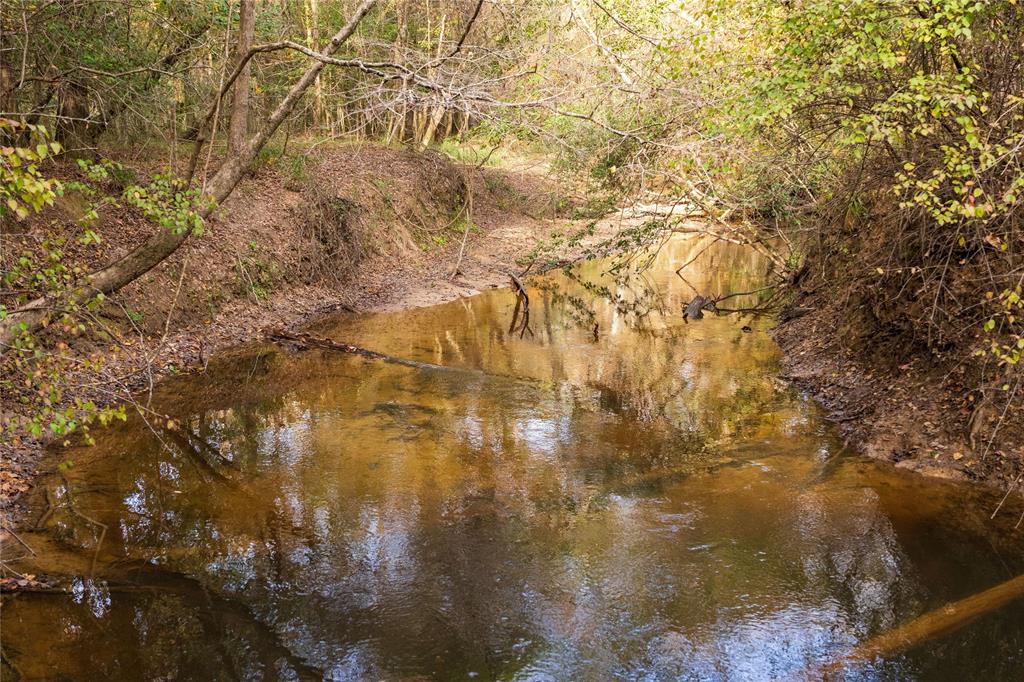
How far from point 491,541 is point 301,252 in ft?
35.9

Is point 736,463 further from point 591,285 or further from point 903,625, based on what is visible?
point 591,285

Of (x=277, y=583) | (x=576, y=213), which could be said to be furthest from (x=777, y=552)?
(x=576, y=213)

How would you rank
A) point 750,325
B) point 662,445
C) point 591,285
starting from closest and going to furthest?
point 662,445 → point 750,325 → point 591,285

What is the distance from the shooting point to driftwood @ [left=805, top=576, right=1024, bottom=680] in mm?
5684

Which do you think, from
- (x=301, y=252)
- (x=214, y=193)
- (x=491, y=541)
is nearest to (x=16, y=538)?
(x=491, y=541)

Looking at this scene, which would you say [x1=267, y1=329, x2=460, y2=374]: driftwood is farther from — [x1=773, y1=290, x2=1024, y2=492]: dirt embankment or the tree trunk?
[x1=773, y1=290, x2=1024, y2=492]: dirt embankment

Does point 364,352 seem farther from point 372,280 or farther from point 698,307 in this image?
point 698,307

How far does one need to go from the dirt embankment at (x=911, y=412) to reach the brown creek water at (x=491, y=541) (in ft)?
1.12

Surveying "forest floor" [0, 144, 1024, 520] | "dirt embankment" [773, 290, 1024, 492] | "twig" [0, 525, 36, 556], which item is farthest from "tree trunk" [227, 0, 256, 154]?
"dirt embankment" [773, 290, 1024, 492]

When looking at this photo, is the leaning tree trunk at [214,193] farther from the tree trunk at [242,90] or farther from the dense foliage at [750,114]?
the dense foliage at [750,114]

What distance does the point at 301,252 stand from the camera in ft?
54.0

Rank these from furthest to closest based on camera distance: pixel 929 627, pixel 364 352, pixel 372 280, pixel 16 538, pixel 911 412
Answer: pixel 372 280 < pixel 364 352 < pixel 911 412 < pixel 16 538 < pixel 929 627

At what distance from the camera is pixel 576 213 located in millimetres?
17609

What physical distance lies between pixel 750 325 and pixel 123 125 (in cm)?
1349
